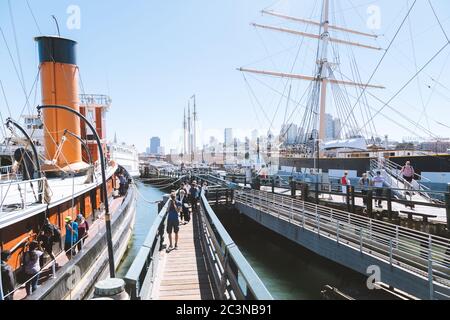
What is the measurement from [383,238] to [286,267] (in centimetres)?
447

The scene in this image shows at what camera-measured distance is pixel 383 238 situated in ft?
37.1

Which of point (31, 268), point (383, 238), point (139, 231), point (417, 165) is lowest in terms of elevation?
point (139, 231)

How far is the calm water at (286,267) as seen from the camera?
1138cm

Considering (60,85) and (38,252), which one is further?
(60,85)

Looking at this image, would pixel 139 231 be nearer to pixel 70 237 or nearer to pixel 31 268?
pixel 70 237

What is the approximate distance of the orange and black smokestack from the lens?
19188 millimetres

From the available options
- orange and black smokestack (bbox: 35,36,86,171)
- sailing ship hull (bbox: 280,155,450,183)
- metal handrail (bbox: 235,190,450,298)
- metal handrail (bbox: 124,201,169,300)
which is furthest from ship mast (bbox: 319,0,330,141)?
metal handrail (bbox: 124,201,169,300)

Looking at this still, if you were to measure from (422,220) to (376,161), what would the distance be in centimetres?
1111

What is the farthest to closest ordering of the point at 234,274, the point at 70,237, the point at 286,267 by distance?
1. the point at 286,267
2. the point at 70,237
3. the point at 234,274

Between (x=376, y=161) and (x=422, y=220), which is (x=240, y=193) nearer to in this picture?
(x=376, y=161)

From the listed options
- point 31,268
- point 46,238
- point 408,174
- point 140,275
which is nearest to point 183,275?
point 140,275
